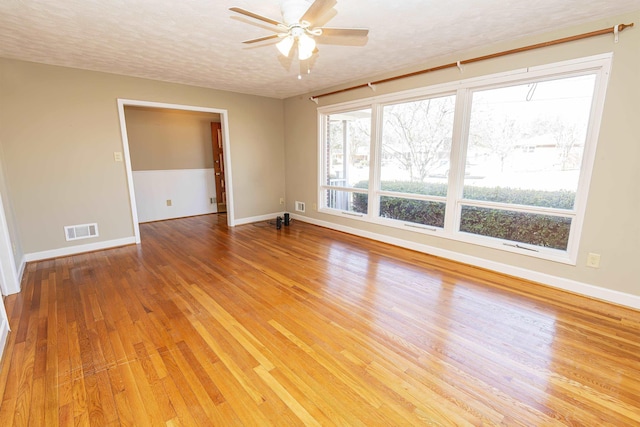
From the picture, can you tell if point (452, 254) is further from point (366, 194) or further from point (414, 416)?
point (414, 416)

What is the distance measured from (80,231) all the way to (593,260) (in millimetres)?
5849

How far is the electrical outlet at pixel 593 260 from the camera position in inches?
100

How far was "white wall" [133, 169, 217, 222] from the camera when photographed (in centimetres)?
548

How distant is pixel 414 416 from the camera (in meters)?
1.42

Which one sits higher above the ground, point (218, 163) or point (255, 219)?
point (218, 163)

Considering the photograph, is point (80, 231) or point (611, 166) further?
point (80, 231)

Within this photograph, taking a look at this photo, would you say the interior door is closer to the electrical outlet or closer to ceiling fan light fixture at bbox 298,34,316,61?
ceiling fan light fixture at bbox 298,34,316,61

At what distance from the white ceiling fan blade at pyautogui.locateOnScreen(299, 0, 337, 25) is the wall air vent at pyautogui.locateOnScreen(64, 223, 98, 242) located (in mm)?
3875

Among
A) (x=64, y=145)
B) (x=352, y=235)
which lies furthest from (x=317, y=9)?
(x=64, y=145)

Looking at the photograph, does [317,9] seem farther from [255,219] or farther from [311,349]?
[255,219]

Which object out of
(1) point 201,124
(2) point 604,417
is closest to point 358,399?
(2) point 604,417

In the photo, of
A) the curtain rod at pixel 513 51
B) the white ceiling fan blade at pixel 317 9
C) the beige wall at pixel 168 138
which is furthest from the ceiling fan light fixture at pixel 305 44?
the beige wall at pixel 168 138

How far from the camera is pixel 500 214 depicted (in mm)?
3143

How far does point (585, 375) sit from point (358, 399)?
1.40 metres
